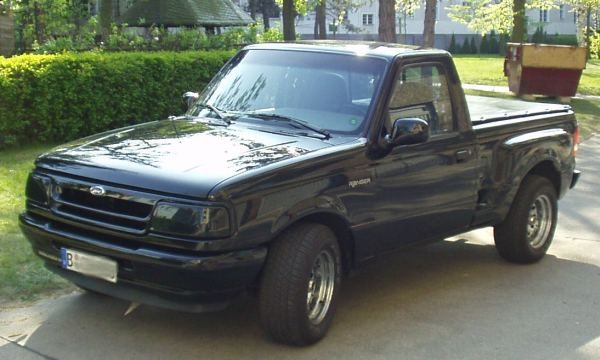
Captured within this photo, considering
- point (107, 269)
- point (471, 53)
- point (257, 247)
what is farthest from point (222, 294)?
point (471, 53)

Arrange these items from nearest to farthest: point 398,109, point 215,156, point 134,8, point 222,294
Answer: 1. point 222,294
2. point 215,156
3. point 398,109
4. point 134,8

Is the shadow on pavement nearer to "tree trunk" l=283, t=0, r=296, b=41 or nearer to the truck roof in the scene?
the truck roof

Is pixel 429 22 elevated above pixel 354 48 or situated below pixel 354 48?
above

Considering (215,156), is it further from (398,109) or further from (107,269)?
(398,109)

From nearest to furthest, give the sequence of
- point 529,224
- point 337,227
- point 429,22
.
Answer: point 337,227 → point 529,224 → point 429,22

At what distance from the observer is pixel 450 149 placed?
614 cm

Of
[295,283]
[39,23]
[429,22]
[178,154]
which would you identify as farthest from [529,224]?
[39,23]

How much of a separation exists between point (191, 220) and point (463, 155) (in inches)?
101

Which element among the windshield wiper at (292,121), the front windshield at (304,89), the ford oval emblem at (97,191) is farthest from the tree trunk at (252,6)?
the ford oval emblem at (97,191)

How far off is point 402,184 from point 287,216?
1.18 metres

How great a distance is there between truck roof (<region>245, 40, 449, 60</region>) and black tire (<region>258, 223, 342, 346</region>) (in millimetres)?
1549

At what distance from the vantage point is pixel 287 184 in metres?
4.79

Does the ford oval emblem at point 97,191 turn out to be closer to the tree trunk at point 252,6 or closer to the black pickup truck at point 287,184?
the black pickup truck at point 287,184

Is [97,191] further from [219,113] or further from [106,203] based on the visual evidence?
[219,113]
